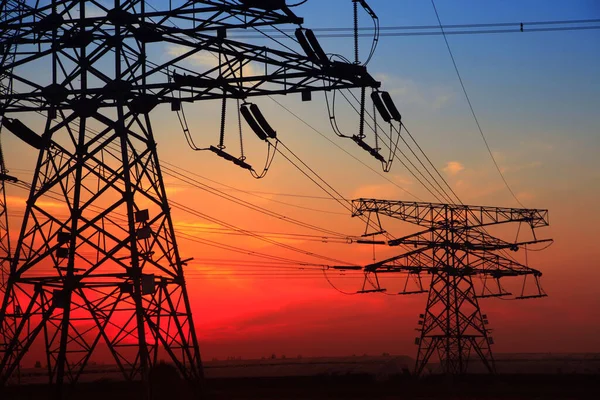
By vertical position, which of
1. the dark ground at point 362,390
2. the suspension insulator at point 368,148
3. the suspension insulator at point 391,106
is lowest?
the dark ground at point 362,390

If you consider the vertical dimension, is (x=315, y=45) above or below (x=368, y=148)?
above

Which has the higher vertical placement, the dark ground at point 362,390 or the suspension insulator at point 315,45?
the suspension insulator at point 315,45

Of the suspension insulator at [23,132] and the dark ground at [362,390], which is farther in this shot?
the dark ground at [362,390]

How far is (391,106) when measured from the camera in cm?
2903

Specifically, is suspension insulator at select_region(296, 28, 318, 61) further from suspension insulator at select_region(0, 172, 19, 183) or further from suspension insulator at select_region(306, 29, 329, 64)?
suspension insulator at select_region(0, 172, 19, 183)

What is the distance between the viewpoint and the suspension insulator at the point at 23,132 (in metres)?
30.1

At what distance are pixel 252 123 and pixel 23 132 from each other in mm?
8110

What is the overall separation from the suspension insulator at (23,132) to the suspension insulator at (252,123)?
285 inches

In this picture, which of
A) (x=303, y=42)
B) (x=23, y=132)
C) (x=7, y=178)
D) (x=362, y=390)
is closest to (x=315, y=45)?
(x=303, y=42)

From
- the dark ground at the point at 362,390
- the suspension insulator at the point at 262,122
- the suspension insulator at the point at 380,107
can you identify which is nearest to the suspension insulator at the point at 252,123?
the suspension insulator at the point at 262,122

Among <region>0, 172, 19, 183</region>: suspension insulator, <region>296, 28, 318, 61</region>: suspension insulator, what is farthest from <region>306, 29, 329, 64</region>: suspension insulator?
<region>0, 172, 19, 183</region>: suspension insulator

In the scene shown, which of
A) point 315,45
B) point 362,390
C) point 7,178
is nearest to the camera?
point 315,45

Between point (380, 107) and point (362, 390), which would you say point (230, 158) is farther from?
point (362, 390)

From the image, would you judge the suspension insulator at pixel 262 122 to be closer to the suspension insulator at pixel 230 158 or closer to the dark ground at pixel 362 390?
the suspension insulator at pixel 230 158
